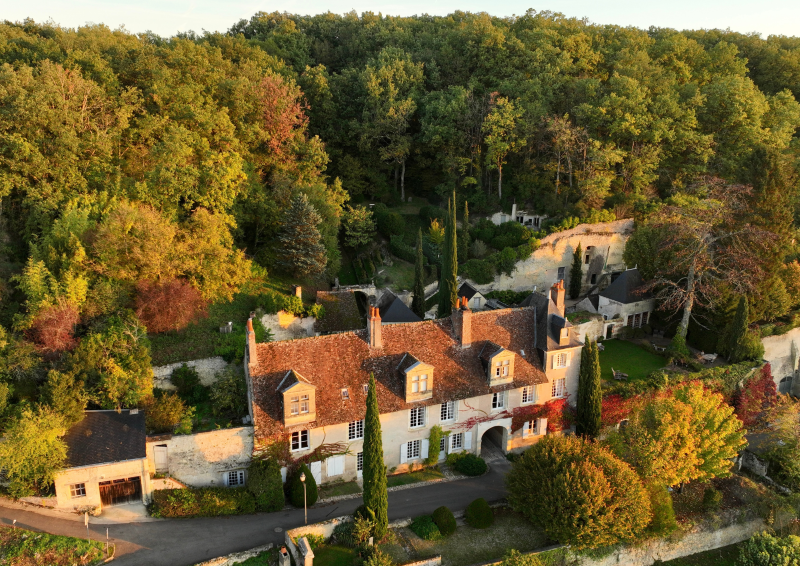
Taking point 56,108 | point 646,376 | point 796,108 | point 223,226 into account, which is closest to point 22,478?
point 223,226

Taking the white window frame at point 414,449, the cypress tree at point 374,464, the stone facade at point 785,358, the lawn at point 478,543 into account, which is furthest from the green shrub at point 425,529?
the stone facade at point 785,358

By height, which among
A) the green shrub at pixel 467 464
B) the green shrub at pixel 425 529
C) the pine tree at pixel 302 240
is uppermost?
the pine tree at pixel 302 240

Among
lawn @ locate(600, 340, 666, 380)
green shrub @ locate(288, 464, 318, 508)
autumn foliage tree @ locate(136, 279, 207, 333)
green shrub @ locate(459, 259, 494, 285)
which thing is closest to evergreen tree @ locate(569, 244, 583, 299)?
green shrub @ locate(459, 259, 494, 285)

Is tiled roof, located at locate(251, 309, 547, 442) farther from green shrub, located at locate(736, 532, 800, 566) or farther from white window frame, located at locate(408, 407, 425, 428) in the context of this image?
green shrub, located at locate(736, 532, 800, 566)

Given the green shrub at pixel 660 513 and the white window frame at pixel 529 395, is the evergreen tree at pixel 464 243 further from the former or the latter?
the green shrub at pixel 660 513

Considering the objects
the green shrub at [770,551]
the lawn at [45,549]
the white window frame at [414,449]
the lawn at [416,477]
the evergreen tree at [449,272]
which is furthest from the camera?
the evergreen tree at [449,272]

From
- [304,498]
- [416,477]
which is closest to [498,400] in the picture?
[416,477]
